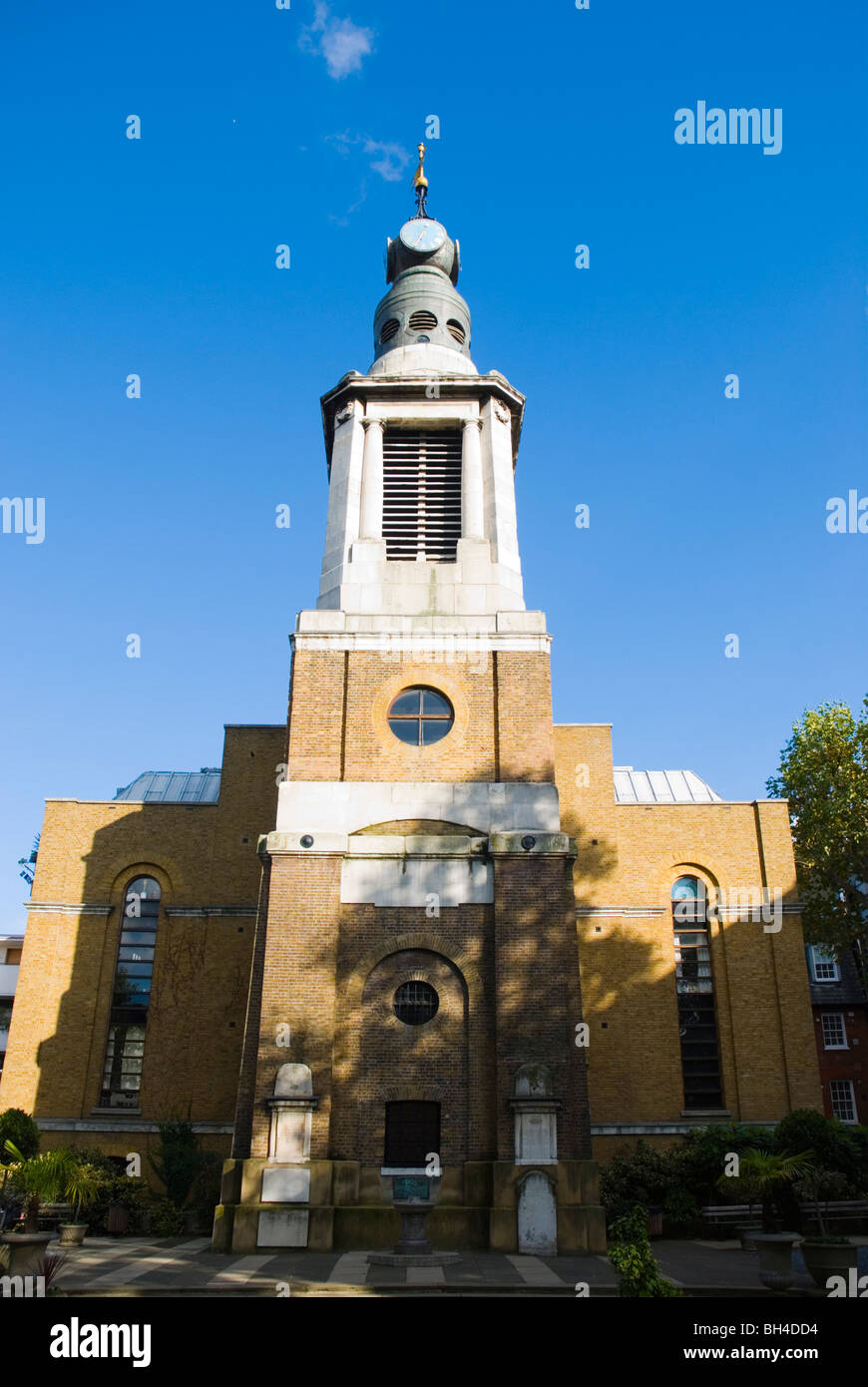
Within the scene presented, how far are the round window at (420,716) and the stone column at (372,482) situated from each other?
4400mm

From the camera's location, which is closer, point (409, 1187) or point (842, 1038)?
point (409, 1187)

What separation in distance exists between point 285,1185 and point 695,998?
11.7 metres

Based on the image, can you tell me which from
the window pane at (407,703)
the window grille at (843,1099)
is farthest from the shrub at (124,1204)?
the window grille at (843,1099)

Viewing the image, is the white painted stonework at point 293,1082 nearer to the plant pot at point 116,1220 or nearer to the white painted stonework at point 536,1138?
the white painted stonework at point 536,1138

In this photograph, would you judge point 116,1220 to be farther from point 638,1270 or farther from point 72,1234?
point 638,1270

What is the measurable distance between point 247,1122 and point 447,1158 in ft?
11.3

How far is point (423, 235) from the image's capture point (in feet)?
97.4

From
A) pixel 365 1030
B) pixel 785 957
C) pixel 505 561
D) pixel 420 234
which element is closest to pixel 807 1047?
pixel 785 957

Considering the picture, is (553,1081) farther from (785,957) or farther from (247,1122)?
(785,957)

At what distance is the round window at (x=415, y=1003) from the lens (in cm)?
1828

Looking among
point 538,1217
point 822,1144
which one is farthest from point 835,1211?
point 538,1217

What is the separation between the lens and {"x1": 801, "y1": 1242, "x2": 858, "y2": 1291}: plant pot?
12.0 meters

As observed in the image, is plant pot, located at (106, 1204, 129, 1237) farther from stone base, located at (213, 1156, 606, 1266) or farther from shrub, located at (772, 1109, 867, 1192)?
shrub, located at (772, 1109, 867, 1192)

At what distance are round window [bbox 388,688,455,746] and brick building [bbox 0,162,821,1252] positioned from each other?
0.20ft
